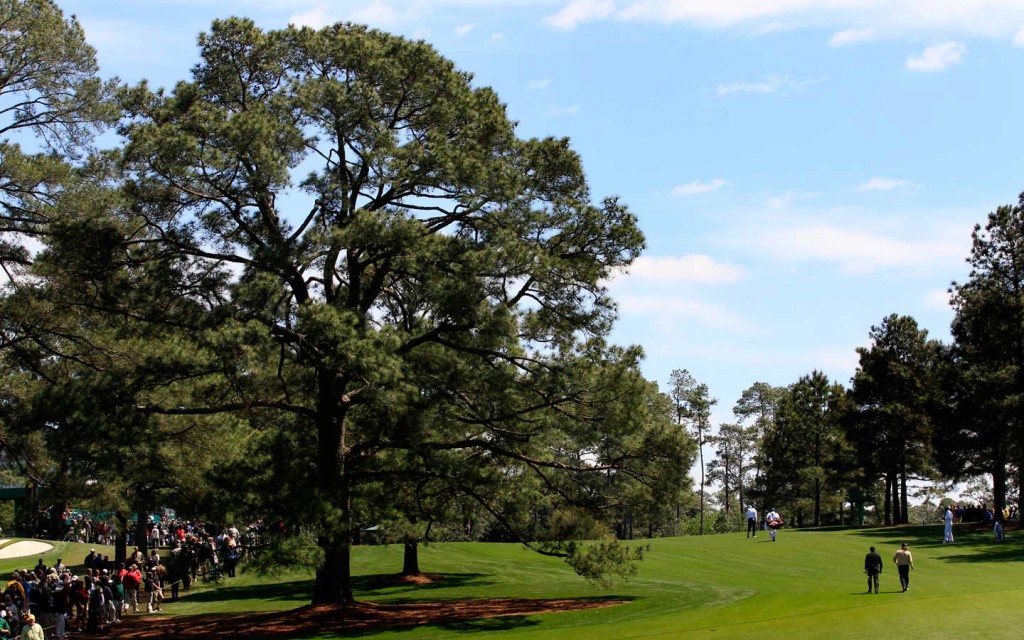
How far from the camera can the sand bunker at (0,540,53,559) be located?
1628 inches

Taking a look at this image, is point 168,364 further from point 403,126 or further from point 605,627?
point 605,627

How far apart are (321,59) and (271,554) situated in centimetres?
1249

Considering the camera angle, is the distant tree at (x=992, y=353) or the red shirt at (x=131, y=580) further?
the distant tree at (x=992, y=353)

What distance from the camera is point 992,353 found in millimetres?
47906

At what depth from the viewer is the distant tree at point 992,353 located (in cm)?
4622

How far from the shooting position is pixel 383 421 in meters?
24.5

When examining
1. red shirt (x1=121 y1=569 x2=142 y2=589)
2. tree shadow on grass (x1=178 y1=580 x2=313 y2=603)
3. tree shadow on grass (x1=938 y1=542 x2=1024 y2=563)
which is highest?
red shirt (x1=121 y1=569 x2=142 y2=589)

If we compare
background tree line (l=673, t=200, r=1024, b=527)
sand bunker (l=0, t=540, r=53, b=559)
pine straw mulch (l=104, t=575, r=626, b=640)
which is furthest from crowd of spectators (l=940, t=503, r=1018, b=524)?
sand bunker (l=0, t=540, r=53, b=559)

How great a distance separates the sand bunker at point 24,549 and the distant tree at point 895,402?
4393cm

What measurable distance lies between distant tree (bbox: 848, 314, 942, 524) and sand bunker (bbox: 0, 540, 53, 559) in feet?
144

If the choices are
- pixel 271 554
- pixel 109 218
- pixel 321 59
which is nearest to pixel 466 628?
pixel 271 554

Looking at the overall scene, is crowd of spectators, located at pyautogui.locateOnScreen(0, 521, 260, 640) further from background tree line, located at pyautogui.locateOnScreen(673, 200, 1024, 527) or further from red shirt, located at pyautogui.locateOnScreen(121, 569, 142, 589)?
background tree line, located at pyautogui.locateOnScreen(673, 200, 1024, 527)

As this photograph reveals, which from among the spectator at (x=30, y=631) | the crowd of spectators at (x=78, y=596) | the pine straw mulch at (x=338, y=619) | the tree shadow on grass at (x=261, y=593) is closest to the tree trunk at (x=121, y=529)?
the crowd of spectators at (x=78, y=596)

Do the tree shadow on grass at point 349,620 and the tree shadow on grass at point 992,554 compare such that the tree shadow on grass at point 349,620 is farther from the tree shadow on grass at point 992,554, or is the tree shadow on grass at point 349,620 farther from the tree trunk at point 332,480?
the tree shadow on grass at point 992,554
